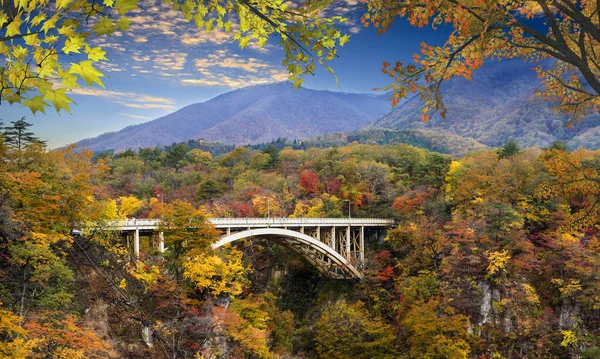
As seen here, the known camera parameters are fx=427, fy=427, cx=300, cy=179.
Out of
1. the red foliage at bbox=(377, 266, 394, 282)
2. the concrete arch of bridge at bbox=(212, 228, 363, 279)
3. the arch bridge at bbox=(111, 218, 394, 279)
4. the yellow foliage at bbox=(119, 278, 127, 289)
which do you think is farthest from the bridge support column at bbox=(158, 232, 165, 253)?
the red foliage at bbox=(377, 266, 394, 282)

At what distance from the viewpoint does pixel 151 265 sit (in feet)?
69.3

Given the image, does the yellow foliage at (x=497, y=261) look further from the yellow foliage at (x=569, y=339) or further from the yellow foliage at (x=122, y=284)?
the yellow foliage at (x=122, y=284)

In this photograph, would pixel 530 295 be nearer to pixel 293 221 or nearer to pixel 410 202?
pixel 410 202

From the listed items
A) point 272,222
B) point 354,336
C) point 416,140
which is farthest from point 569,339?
point 416,140

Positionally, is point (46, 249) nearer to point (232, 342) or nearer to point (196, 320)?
point (196, 320)

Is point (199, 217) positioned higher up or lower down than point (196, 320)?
higher up

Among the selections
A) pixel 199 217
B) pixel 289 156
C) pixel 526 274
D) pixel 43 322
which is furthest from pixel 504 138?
pixel 43 322

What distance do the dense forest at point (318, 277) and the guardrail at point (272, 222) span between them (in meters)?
0.86

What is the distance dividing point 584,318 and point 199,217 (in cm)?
2081

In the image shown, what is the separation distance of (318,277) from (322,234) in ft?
13.6

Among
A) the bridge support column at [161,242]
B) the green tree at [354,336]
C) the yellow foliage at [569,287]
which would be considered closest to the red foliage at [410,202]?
the green tree at [354,336]

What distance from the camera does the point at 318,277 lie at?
35625mm

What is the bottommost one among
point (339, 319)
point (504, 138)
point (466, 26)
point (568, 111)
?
point (339, 319)

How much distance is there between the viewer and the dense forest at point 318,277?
579 inches
